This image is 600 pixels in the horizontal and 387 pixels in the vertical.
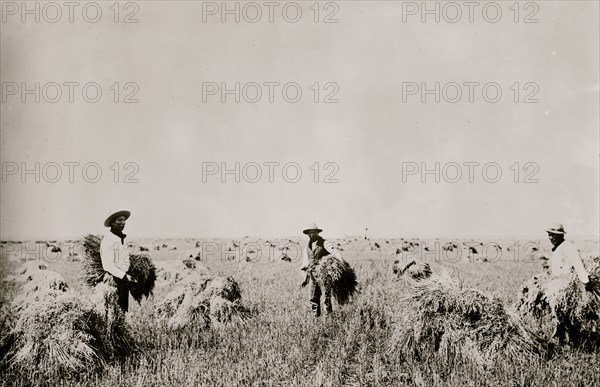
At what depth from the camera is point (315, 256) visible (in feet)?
21.9

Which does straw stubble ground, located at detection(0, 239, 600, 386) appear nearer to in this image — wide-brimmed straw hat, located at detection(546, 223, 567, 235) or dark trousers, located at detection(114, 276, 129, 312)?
dark trousers, located at detection(114, 276, 129, 312)

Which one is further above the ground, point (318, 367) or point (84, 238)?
point (84, 238)

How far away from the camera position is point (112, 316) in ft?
Result: 15.7

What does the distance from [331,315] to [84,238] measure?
372 cm

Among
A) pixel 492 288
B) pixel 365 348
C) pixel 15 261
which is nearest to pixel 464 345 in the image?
pixel 365 348

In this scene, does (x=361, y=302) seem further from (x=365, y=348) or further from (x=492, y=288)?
(x=492, y=288)

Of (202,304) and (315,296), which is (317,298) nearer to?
(315,296)

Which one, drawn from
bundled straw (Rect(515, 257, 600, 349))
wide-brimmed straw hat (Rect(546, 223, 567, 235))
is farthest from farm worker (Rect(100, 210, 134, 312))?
wide-brimmed straw hat (Rect(546, 223, 567, 235))

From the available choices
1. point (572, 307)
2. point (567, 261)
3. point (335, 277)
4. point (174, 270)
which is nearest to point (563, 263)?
point (567, 261)

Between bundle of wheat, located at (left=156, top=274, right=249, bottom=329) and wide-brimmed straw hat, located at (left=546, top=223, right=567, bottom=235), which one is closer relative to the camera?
wide-brimmed straw hat, located at (left=546, top=223, right=567, bottom=235)

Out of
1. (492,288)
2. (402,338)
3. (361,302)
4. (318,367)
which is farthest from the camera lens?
(492,288)

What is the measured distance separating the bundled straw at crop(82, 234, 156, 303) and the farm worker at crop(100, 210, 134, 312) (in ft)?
1.31

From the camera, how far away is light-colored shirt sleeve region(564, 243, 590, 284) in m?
4.81

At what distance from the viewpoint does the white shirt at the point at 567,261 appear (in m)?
4.83
